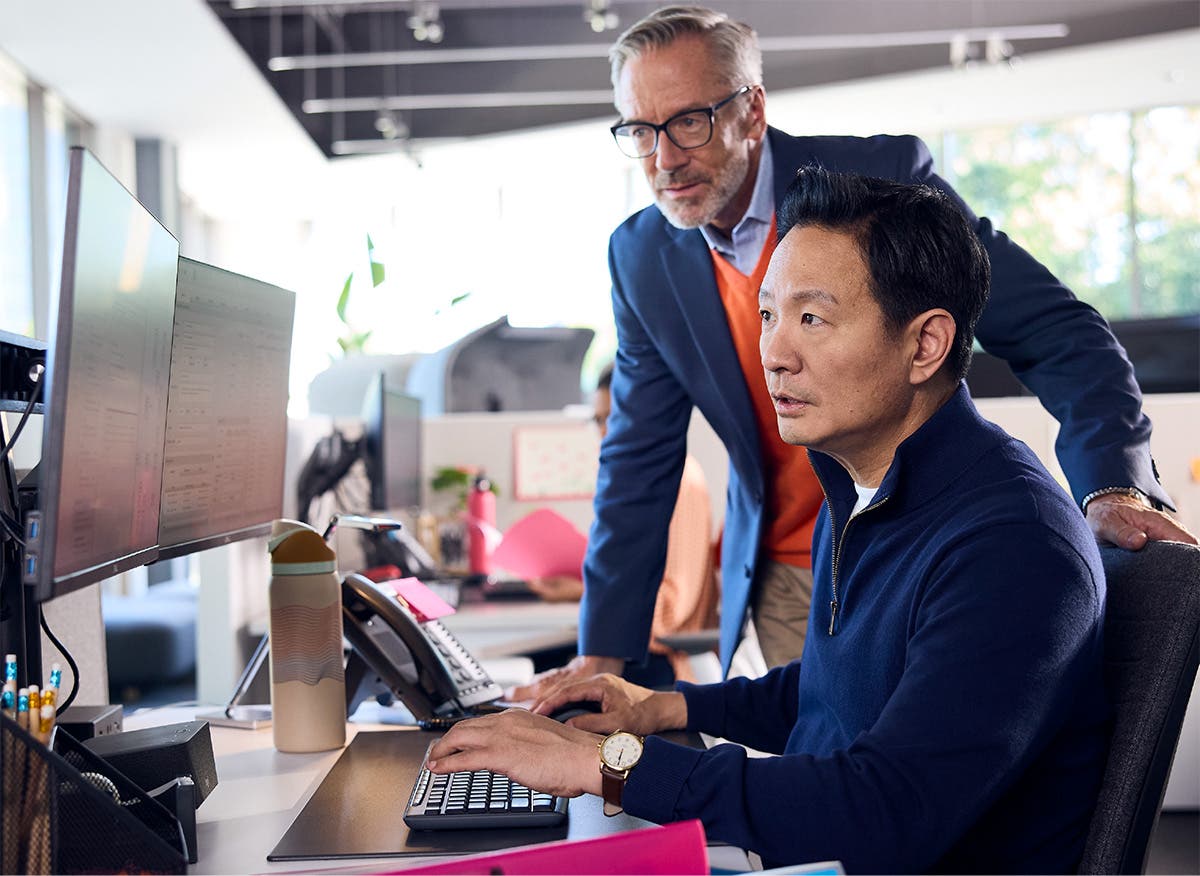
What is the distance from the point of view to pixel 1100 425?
1.50m

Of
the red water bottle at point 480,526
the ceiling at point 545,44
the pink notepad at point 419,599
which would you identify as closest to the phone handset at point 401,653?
the pink notepad at point 419,599

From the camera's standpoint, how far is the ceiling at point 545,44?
6.88 m

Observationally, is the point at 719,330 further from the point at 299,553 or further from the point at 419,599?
the point at 299,553

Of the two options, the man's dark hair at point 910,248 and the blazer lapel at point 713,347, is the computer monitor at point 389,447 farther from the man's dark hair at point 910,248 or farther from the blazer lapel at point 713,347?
the man's dark hair at point 910,248

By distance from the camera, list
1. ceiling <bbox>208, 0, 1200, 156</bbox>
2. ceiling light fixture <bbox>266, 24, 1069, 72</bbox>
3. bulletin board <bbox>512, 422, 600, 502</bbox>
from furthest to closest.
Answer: ceiling <bbox>208, 0, 1200, 156</bbox>, ceiling light fixture <bbox>266, 24, 1069, 72</bbox>, bulletin board <bbox>512, 422, 600, 502</bbox>

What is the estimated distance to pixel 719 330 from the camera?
76.3 inches

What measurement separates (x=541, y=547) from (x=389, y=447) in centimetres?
46

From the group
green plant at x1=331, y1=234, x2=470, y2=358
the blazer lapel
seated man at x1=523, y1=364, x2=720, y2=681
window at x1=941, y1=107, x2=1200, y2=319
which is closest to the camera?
the blazer lapel

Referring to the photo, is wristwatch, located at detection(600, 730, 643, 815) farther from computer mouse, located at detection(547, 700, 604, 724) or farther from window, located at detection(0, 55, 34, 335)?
window, located at detection(0, 55, 34, 335)

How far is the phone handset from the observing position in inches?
61.9

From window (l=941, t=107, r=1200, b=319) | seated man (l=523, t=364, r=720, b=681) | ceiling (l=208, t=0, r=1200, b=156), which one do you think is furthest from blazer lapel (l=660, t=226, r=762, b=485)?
window (l=941, t=107, r=1200, b=319)

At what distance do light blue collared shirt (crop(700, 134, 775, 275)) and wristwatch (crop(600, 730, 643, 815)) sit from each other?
108cm

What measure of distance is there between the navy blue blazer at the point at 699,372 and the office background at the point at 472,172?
1537mm

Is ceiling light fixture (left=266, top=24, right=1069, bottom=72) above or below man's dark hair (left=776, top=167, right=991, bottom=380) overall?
above
